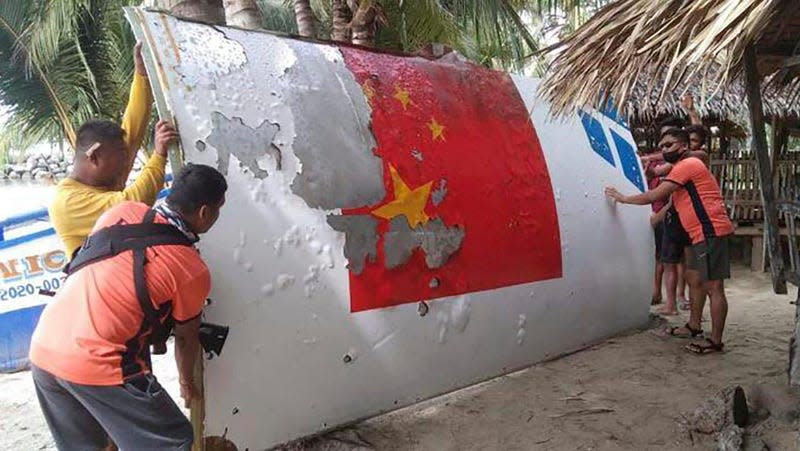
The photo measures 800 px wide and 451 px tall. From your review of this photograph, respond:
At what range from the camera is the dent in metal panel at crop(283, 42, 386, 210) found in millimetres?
2748

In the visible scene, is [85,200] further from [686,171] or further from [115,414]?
[686,171]

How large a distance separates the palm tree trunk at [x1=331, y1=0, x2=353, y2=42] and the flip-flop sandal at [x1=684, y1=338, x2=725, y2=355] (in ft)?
14.8

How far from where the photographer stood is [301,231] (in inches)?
105

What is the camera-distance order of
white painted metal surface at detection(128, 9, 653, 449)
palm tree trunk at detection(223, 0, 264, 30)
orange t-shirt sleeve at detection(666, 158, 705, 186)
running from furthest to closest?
orange t-shirt sleeve at detection(666, 158, 705, 186) < palm tree trunk at detection(223, 0, 264, 30) < white painted metal surface at detection(128, 9, 653, 449)

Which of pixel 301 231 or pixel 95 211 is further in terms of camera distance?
pixel 301 231

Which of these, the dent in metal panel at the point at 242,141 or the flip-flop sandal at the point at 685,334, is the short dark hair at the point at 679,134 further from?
the dent in metal panel at the point at 242,141

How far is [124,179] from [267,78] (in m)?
0.78

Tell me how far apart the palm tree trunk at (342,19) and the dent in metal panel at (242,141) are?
4.15m

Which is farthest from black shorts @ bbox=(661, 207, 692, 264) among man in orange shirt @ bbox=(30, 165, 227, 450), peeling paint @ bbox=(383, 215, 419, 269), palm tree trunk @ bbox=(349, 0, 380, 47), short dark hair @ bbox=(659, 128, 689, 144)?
man in orange shirt @ bbox=(30, 165, 227, 450)

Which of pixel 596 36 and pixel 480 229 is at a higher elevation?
pixel 596 36

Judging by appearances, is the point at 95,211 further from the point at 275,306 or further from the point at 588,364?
the point at 588,364

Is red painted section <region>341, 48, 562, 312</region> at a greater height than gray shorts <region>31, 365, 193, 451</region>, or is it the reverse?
red painted section <region>341, 48, 562, 312</region>

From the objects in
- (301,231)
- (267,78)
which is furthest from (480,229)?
(267,78)

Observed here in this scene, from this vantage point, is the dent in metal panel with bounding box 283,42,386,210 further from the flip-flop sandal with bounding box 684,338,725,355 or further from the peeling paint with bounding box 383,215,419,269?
the flip-flop sandal with bounding box 684,338,725,355
